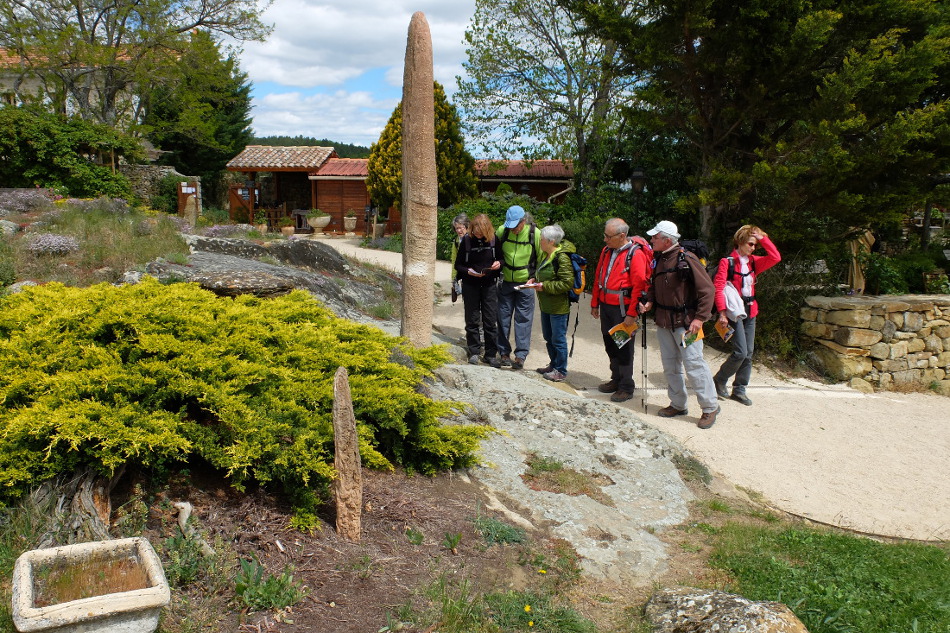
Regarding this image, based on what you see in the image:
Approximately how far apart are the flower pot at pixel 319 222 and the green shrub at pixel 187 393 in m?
21.4

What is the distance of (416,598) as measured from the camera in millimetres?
3176

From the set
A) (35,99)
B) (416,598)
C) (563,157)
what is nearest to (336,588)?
(416,598)

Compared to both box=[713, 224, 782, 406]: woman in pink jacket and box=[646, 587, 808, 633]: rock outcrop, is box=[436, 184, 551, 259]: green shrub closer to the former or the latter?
box=[713, 224, 782, 406]: woman in pink jacket

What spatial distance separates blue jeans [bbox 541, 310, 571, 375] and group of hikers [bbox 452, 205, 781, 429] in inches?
0.5

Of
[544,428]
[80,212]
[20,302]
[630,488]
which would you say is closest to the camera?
[20,302]

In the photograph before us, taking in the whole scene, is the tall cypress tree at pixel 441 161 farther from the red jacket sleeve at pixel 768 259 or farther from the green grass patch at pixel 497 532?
the green grass patch at pixel 497 532

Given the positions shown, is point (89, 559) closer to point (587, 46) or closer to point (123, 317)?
point (123, 317)

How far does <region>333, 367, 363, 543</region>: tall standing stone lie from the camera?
352 cm

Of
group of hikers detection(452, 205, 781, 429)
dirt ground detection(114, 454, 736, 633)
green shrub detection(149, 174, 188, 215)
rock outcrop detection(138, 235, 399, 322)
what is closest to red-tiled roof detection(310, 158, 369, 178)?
green shrub detection(149, 174, 188, 215)

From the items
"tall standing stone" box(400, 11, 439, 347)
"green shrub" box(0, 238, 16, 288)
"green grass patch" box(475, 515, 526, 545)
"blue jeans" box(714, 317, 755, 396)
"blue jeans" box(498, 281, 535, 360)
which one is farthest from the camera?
"blue jeans" box(498, 281, 535, 360)

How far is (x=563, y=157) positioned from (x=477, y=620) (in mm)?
16453

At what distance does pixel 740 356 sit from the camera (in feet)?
24.8

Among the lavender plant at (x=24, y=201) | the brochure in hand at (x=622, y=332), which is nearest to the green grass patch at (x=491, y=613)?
the brochure in hand at (x=622, y=332)

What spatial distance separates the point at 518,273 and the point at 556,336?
0.88 meters
